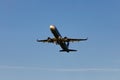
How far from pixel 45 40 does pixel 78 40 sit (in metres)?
14.3

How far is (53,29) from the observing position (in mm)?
187125

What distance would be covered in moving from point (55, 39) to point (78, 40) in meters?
12.4

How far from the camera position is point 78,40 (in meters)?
198

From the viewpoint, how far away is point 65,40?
192 meters

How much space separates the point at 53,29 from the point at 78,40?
51.8 feet

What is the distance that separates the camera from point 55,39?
19038 centimetres

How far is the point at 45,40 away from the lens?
199 meters

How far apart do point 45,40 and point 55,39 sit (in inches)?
373

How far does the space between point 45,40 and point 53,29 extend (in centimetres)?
1299
